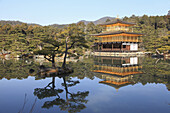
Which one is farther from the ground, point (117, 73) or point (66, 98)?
point (117, 73)

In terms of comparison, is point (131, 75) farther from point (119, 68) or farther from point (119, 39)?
point (119, 39)

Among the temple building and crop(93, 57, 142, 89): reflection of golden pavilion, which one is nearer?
crop(93, 57, 142, 89): reflection of golden pavilion

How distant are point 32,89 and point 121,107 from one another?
7292 millimetres

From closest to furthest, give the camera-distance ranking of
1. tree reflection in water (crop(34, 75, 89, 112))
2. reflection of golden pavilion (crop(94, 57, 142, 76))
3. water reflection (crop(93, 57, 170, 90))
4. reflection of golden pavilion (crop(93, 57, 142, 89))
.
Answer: tree reflection in water (crop(34, 75, 89, 112)), reflection of golden pavilion (crop(93, 57, 142, 89)), water reflection (crop(93, 57, 170, 90)), reflection of golden pavilion (crop(94, 57, 142, 76))

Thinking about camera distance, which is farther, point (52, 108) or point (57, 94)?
point (57, 94)

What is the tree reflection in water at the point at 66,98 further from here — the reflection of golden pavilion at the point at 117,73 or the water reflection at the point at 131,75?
the reflection of golden pavilion at the point at 117,73

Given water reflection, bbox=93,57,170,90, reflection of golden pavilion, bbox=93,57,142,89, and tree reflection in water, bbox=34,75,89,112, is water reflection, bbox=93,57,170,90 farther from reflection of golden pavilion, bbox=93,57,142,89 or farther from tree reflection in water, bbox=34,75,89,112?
tree reflection in water, bbox=34,75,89,112

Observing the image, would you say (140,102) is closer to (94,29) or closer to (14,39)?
(14,39)

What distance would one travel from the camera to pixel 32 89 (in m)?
12.3

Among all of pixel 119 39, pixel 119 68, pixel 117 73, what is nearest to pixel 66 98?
pixel 117 73

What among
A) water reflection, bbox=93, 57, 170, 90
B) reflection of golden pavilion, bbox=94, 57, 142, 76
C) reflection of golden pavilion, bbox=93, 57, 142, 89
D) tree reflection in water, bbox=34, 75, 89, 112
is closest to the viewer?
tree reflection in water, bbox=34, 75, 89, 112

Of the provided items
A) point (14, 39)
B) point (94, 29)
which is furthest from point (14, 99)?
point (94, 29)

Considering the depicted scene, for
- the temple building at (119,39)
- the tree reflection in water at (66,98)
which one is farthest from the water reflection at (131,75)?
the temple building at (119,39)

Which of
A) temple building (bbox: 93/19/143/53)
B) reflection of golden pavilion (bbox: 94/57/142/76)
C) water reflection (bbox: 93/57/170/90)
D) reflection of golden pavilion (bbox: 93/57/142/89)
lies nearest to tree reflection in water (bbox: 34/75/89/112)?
water reflection (bbox: 93/57/170/90)
